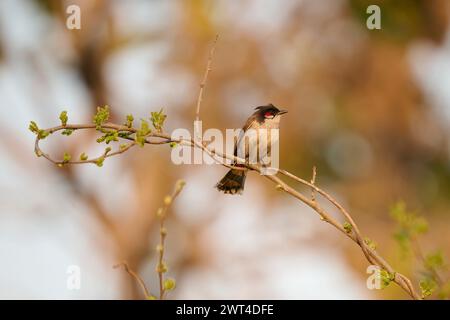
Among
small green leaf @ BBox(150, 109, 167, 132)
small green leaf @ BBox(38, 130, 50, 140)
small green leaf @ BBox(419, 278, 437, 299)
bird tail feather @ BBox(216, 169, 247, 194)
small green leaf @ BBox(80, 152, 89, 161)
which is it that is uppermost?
bird tail feather @ BBox(216, 169, 247, 194)

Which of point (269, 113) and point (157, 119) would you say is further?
point (269, 113)

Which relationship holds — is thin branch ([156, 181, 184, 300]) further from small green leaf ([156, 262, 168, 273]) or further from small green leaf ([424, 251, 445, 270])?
small green leaf ([424, 251, 445, 270])

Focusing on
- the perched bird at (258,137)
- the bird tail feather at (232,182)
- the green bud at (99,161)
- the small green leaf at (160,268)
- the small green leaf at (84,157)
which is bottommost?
the small green leaf at (160,268)

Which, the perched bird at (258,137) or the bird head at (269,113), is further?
the bird head at (269,113)

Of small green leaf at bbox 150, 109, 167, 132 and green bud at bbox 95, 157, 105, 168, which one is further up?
small green leaf at bbox 150, 109, 167, 132

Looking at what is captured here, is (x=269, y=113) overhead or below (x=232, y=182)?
overhead

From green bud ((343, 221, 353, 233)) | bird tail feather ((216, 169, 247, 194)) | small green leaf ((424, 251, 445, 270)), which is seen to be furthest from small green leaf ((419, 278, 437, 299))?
bird tail feather ((216, 169, 247, 194))

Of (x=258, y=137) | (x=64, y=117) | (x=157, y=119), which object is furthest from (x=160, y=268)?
(x=258, y=137)

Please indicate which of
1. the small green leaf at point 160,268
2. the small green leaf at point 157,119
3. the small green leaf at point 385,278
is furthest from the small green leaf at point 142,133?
the small green leaf at point 385,278

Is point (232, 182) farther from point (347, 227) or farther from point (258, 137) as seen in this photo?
point (347, 227)

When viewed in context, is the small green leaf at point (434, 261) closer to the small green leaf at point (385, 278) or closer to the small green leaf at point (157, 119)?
the small green leaf at point (385, 278)

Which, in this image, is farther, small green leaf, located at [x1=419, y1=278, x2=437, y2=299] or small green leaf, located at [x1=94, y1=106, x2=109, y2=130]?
small green leaf, located at [x1=94, y1=106, x2=109, y2=130]

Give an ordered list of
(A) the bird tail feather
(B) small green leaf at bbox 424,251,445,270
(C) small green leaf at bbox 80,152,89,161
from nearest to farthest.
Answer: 1. (B) small green leaf at bbox 424,251,445,270
2. (C) small green leaf at bbox 80,152,89,161
3. (A) the bird tail feather

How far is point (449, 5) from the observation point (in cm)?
1505
